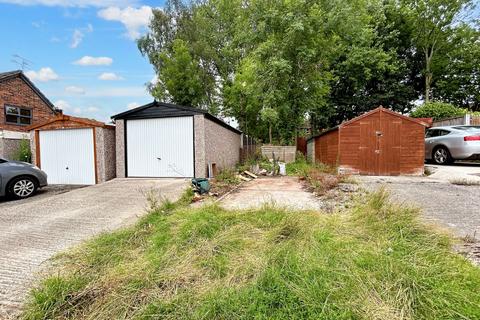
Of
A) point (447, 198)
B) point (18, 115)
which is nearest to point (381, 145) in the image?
point (447, 198)

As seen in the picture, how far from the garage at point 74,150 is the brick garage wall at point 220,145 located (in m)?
3.66

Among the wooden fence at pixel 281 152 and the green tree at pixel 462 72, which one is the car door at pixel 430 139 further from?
the green tree at pixel 462 72

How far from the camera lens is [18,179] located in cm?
671

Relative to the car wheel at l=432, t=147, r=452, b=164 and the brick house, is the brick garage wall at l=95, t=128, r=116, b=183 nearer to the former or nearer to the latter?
the brick house

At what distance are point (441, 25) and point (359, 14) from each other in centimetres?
766

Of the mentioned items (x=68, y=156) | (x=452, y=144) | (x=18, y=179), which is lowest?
(x=18, y=179)

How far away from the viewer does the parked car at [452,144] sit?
8672 millimetres

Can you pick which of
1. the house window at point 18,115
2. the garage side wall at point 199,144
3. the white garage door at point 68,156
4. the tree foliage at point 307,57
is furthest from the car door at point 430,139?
the house window at point 18,115

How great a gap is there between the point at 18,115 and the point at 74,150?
6.52m

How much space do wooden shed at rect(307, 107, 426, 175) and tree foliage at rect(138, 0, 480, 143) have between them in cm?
439

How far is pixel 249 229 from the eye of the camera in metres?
3.29

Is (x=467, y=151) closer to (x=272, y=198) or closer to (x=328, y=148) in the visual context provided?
(x=328, y=148)

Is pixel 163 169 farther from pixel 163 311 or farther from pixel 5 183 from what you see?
pixel 163 311

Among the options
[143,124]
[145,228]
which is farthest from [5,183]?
[145,228]
